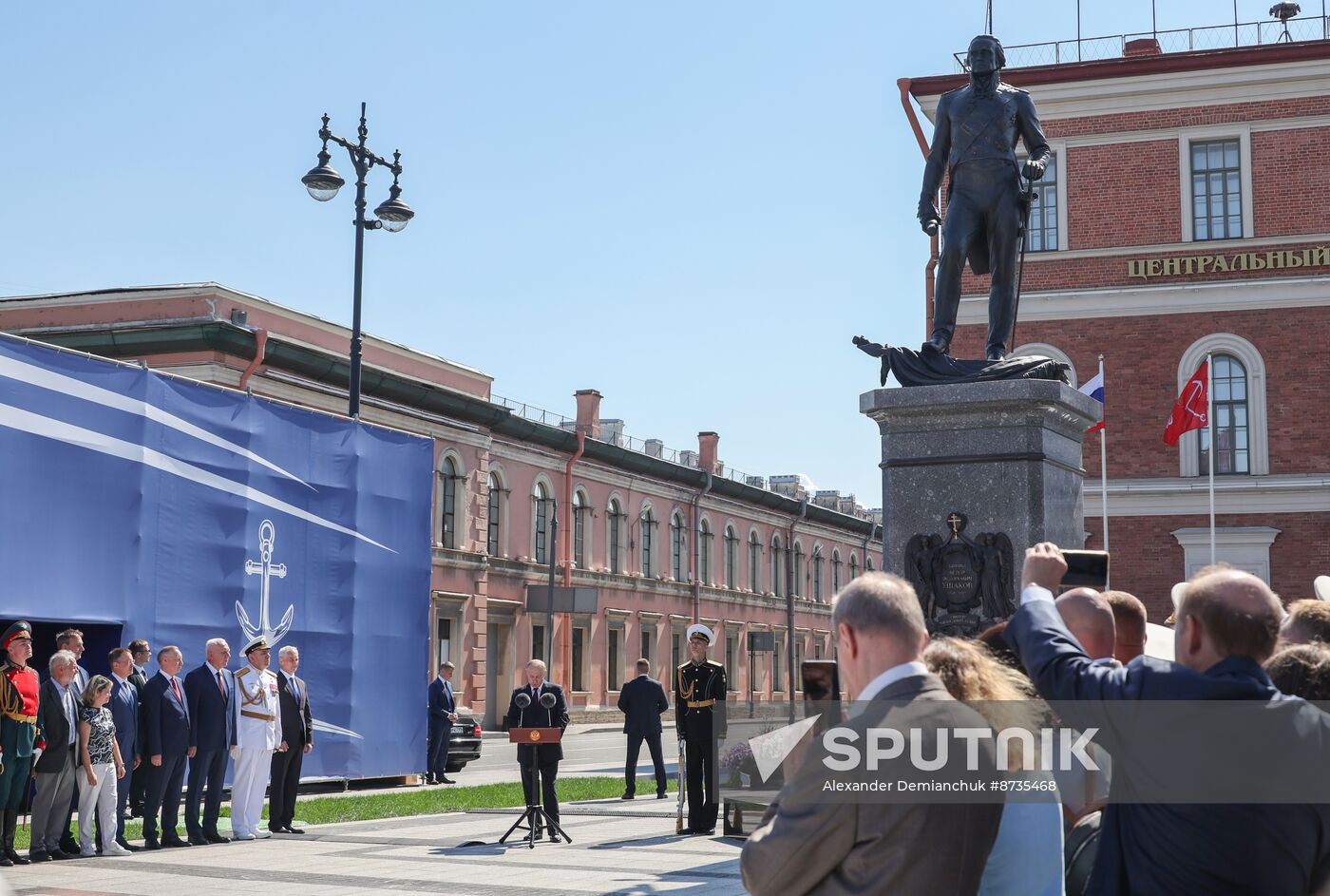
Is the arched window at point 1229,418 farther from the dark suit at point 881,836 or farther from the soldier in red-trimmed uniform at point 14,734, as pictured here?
the dark suit at point 881,836

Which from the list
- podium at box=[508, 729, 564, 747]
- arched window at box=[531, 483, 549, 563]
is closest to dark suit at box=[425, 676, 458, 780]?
podium at box=[508, 729, 564, 747]

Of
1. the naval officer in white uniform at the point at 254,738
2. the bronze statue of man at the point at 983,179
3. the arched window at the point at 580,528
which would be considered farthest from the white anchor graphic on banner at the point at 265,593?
the arched window at the point at 580,528

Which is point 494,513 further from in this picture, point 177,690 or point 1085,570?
point 1085,570

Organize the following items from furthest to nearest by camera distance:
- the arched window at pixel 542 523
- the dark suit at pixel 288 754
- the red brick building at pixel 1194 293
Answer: the arched window at pixel 542 523 → the red brick building at pixel 1194 293 → the dark suit at pixel 288 754

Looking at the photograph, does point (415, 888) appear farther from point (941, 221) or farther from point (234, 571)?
point (234, 571)

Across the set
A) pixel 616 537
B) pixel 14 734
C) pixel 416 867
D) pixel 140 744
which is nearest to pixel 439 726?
pixel 140 744

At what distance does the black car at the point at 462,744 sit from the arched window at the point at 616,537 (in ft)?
94.9

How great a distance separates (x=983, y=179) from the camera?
9148mm

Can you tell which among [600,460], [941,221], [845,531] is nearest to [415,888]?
[941,221]

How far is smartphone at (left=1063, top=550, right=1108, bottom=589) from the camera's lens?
14.1 ft

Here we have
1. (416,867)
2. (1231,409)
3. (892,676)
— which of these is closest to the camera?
(892,676)

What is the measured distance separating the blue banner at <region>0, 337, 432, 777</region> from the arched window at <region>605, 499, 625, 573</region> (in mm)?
32990

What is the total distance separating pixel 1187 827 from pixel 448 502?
140 feet

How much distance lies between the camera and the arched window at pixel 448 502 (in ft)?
148
